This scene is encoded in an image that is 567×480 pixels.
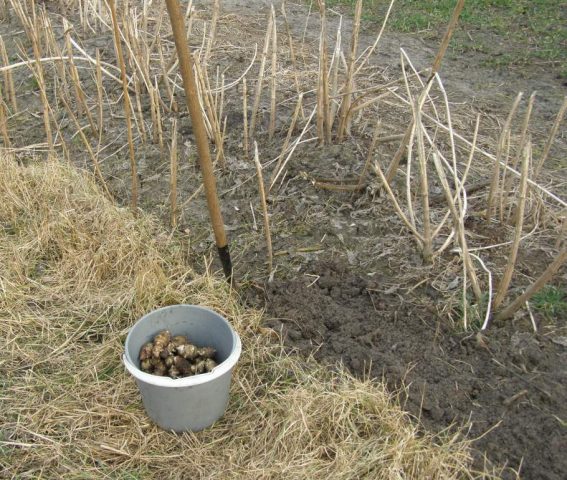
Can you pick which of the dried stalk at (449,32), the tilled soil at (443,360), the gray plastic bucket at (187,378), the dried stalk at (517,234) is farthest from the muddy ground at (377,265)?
the dried stalk at (449,32)

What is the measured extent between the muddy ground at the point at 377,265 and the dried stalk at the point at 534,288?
0.05 metres

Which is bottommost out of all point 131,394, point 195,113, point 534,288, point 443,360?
point 131,394

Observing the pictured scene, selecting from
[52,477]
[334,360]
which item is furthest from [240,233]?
[52,477]

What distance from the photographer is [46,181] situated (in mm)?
3025

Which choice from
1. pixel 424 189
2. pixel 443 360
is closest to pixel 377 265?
pixel 424 189

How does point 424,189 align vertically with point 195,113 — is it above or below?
below

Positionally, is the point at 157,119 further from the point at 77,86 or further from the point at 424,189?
the point at 424,189

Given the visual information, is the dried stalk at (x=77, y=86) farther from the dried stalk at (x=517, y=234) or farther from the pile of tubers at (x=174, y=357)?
the dried stalk at (x=517, y=234)

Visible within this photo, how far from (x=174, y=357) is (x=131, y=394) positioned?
259mm

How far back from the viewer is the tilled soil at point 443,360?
1845 millimetres

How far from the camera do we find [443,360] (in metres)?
2.11

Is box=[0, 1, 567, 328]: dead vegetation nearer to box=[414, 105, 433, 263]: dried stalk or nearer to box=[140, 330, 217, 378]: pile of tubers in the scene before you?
box=[414, 105, 433, 263]: dried stalk

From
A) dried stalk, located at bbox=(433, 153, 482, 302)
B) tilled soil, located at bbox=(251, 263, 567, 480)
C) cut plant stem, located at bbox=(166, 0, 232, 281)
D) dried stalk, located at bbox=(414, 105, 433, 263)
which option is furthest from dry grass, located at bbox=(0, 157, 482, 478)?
dried stalk, located at bbox=(414, 105, 433, 263)

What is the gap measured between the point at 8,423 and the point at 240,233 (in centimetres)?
125
